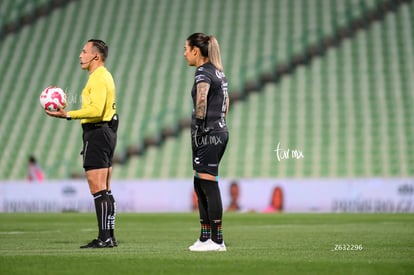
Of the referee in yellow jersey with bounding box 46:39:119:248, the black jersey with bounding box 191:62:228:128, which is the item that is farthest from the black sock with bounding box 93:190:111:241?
the black jersey with bounding box 191:62:228:128

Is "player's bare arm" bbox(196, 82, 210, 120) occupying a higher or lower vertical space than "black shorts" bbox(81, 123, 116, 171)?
higher

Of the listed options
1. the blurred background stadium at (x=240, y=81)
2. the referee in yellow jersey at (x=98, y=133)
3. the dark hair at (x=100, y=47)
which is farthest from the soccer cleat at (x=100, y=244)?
the blurred background stadium at (x=240, y=81)

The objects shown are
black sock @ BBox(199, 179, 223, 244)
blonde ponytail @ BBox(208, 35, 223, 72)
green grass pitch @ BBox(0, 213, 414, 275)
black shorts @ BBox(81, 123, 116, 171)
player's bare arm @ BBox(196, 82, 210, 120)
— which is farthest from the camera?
black shorts @ BBox(81, 123, 116, 171)

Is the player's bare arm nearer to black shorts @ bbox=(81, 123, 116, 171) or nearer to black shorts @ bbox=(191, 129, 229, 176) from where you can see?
black shorts @ bbox=(191, 129, 229, 176)

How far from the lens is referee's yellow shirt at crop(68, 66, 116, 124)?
858 centimetres

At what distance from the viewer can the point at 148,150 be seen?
973 inches

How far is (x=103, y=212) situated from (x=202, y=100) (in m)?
1.51

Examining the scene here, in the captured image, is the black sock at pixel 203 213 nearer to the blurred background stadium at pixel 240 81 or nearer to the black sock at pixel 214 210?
the black sock at pixel 214 210

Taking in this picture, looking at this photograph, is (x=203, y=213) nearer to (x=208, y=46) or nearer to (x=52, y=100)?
(x=208, y=46)

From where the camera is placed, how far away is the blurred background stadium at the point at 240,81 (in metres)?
23.6

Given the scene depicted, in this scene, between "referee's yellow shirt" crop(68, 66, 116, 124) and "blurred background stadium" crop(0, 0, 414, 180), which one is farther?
"blurred background stadium" crop(0, 0, 414, 180)

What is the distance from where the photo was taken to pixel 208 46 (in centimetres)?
838

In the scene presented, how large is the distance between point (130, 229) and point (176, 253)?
452 centimetres

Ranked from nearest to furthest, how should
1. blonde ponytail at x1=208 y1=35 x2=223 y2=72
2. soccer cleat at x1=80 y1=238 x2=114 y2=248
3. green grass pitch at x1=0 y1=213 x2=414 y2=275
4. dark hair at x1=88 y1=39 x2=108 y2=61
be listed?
green grass pitch at x1=0 y1=213 x2=414 y2=275
blonde ponytail at x1=208 y1=35 x2=223 y2=72
soccer cleat at x1=80 y1=238 x2=114 y2=248
dark hair at x1=88 y1=39 x2=108 y2=61
